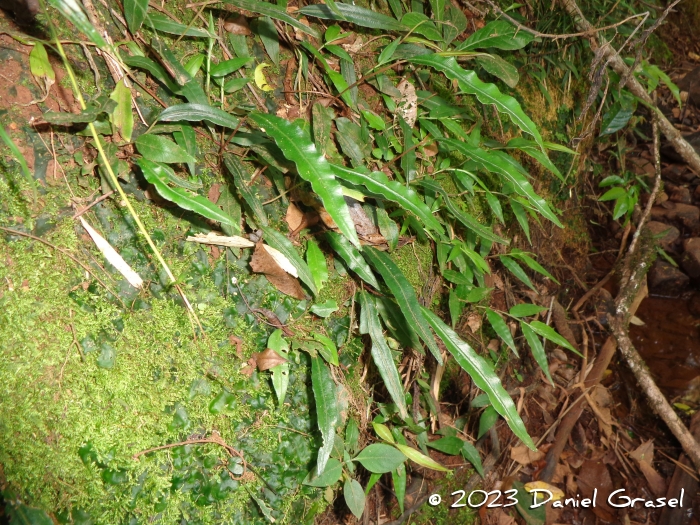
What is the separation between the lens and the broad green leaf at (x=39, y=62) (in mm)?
1220

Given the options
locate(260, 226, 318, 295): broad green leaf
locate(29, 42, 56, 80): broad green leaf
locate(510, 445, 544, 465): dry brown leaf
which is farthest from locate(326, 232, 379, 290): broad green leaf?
locate(510, 445, 544, 465): dry brown leaf

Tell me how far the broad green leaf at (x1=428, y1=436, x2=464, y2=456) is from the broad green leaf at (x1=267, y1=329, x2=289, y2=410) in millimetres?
712

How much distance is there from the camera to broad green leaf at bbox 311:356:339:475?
55.2 inches

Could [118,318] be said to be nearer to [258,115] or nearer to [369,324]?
[258,115]

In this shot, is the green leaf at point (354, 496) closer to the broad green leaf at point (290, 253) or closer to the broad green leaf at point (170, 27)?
the broad green leaf at point (290, 253)

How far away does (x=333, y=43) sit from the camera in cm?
182

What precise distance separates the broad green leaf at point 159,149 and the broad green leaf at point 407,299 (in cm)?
63

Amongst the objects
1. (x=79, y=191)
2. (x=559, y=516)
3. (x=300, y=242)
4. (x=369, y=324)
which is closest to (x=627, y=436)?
(x=559, y=516)

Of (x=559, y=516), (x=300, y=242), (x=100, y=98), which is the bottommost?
(x=559, y=516)

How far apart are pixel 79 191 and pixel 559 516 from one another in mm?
2582

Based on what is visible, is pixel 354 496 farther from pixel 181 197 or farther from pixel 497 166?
pixel 497 166

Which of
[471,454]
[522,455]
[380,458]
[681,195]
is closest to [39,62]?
[380,458]

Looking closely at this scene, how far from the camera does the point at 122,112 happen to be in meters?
1.29

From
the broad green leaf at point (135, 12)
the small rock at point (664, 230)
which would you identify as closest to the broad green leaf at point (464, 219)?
the broad green leaf at point (135, 12)
